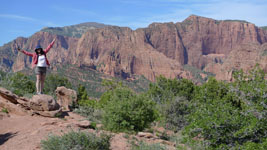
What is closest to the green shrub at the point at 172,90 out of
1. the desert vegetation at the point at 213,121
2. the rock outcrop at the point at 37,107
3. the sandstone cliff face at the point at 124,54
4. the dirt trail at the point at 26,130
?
the desert vegetation at the point at 213,121

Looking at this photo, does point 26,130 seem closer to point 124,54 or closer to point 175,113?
point 175,113

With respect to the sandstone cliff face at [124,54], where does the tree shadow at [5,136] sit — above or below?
below

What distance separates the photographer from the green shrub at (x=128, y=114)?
11.5 meters

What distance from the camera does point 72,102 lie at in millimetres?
18969

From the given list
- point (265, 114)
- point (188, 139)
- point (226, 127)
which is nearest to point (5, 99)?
point (188, 139)

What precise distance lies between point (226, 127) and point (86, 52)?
186993 millimetres

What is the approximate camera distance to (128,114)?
11.7 metres

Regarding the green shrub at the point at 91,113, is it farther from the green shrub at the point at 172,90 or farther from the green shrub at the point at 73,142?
the green shrub at the point at 172,90

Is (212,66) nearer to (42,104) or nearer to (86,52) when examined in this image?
(86,52)

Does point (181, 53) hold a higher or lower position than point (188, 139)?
higher

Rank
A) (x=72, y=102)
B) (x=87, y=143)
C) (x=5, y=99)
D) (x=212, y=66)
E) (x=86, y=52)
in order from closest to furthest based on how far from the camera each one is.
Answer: (x=87, y=143), (x=5, y=99), (x=72, y=102), (x=212, y=66), (x=86, y=52)

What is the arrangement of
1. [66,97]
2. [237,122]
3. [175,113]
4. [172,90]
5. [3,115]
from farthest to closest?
→ 1. [172,90]
2. [175,113]
3. [66,97]
4. [3,115]
5. [237,122]

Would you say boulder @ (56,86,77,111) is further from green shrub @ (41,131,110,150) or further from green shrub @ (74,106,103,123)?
green shrub @ (41,131,110,150)

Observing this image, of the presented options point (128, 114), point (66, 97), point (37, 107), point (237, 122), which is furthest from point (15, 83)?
point (237, 122)
